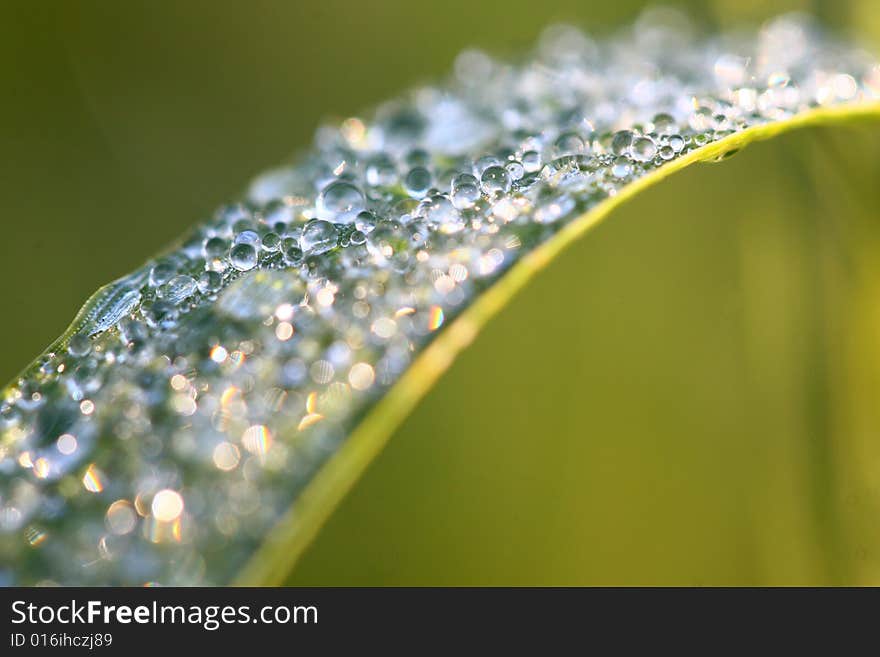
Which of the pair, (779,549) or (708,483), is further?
(708,483)

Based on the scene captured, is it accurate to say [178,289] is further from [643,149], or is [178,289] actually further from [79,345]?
[643,149]

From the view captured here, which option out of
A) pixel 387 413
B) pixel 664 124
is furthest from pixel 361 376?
pixel 664 124

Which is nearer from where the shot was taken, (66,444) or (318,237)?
(66,444)

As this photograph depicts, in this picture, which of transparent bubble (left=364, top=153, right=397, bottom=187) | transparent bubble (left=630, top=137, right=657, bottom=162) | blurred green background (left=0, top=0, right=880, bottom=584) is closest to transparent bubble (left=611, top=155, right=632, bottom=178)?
transparent bubble (left=630, top=137, right=657, bottom=162)

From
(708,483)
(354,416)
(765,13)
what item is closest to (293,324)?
(354,416)

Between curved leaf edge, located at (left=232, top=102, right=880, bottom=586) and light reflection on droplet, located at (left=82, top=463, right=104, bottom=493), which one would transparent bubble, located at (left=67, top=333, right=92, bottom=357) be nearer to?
light reflection on droplet, located at (left=82, top=463, right=104, bottom=493)

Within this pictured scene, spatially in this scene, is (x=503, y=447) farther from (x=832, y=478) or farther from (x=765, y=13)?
(x=765, y=13)

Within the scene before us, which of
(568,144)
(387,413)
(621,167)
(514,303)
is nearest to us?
(387,413)

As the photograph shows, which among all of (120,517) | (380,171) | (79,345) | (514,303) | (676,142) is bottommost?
(120,517)
